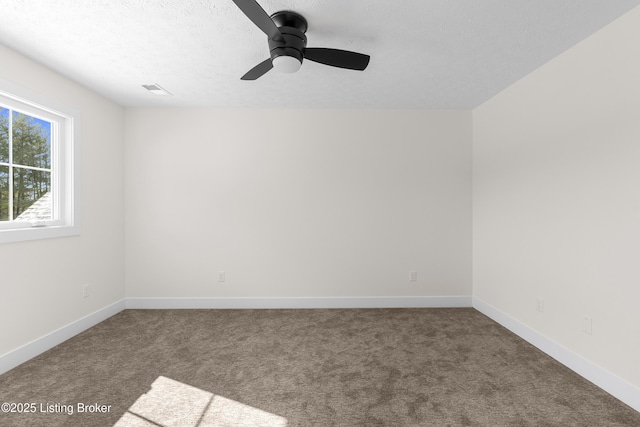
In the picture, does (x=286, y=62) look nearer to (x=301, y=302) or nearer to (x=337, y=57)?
(x=337, y=57)

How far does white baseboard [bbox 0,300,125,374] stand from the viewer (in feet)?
7.26

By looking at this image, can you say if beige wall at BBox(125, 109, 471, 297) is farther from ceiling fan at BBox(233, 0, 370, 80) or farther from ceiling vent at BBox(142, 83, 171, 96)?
ceiling fan at BBox(233, 0, 370, 80)

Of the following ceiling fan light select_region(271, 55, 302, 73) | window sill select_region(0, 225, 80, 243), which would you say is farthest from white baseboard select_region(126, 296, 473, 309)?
ceiling fan light select_region(271, 55, 302, 73)

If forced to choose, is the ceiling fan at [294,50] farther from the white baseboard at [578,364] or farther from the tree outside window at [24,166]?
the white baseboard at [578,364]

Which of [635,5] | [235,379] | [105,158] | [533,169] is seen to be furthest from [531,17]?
[105,158]

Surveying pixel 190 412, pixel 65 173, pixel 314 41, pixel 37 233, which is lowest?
pixel 190 412

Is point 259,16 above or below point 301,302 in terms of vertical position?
above

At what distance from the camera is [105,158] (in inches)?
128

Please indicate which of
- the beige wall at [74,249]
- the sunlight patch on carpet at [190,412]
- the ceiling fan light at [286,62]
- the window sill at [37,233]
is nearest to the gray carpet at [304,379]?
the sunlight patch on carpet at [190,412]

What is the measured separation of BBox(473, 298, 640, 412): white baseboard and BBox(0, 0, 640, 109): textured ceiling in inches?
91.5

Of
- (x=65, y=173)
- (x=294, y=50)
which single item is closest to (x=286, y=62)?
(x=294, y=50)

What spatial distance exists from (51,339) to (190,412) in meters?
1.75

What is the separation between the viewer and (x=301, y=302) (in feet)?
11.9

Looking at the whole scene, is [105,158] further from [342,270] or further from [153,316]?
[342,270]
